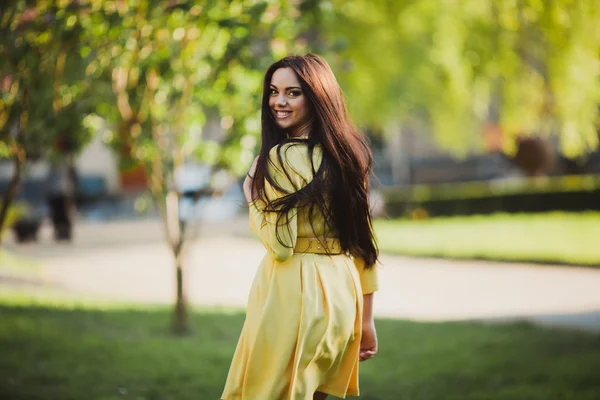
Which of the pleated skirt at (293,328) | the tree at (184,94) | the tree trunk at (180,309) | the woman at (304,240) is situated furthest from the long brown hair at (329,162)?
the tree trunk at (180,309)

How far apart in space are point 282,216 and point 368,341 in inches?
24.0

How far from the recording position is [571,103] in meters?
13.7

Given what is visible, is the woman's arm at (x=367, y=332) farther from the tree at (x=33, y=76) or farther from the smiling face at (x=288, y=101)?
the tree at (x=33, y=76)

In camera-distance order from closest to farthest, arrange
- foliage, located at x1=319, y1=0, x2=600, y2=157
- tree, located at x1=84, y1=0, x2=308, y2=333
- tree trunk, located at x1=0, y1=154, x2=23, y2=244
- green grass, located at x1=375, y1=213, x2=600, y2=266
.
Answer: tree trunk, located at x1=0, y1=154, x2=23, y2=244 → tree, located at x1=84, y1=0, x2=308, y2=333 → foliage, located at x1=319, y1=0, x2=600, y2=157 → green grass, located at x1=375, y1=213, x2=600, y2=266

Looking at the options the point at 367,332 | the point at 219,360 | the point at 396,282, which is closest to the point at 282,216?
the point at 367,332

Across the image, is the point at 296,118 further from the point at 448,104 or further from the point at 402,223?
the point at 402,223

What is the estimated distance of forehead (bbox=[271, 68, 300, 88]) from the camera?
271 cm

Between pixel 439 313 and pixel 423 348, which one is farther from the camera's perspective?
pixel 439 313

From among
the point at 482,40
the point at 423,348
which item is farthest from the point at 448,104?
the point at 423,348

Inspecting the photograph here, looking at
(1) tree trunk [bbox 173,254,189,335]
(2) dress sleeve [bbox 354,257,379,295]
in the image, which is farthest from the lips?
(1) tree trunk [bbox 173,254,189,335]

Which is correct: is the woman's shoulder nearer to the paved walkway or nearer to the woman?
the woman

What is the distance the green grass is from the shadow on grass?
655 cm

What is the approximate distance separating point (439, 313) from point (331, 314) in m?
7.80

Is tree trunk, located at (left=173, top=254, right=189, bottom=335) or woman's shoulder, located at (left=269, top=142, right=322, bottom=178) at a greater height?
woman's shoulder, located at (left=269, top=142, right=322, bottom=178)
